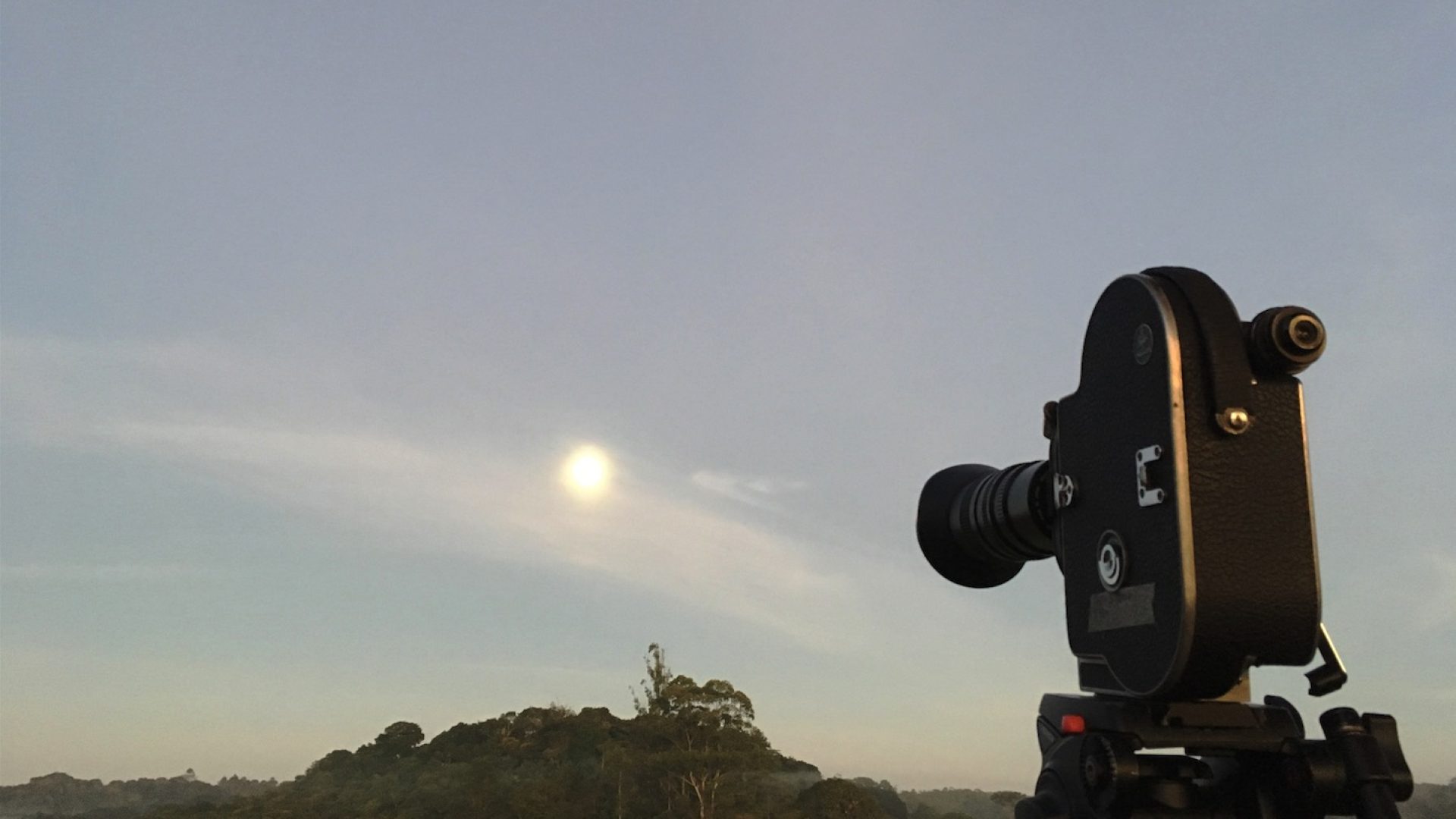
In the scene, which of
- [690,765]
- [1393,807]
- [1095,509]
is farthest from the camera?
[690,765]

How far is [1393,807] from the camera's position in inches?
76.7

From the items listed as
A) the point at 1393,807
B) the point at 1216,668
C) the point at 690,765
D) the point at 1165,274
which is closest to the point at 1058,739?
the point at 1216,668

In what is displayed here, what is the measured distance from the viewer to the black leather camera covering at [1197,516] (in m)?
1.98

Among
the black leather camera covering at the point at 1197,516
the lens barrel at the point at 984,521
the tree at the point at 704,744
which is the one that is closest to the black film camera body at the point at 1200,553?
the black leather camera covering at the point at 1197,516

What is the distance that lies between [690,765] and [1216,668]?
4558 centimetres

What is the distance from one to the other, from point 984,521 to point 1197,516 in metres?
0.95

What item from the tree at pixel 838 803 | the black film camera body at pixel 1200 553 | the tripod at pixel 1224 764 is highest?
the tree at pixel 838 803

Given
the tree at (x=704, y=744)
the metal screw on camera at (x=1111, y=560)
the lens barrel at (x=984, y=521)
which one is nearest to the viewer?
the metal screw on camera at (x=1111, y=560)

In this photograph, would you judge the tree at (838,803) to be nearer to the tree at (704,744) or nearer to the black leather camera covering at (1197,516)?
the tree at (704,744)

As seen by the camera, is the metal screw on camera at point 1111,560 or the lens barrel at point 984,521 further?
the lens barrel at point 984,521

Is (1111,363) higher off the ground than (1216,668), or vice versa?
(1111,363)

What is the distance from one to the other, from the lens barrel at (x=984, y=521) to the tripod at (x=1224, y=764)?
21.4 inches

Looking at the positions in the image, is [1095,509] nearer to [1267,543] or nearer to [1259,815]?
[1267,543]

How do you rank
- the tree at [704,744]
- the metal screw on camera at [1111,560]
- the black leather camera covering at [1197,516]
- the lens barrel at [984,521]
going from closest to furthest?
the black leather camera covering at [1197,516] → the metal screw on camera at [1111,560] → the lens barrel at [984,521] → the tree at [704,744]
